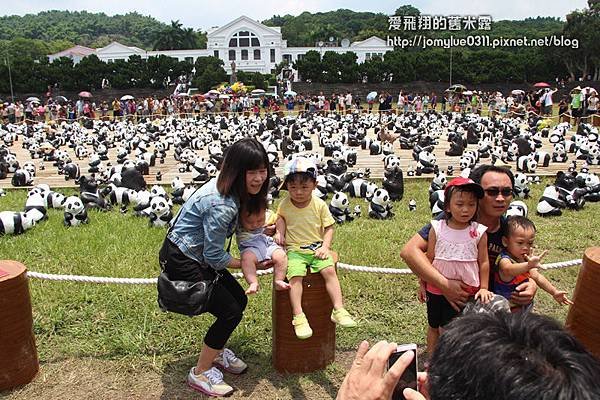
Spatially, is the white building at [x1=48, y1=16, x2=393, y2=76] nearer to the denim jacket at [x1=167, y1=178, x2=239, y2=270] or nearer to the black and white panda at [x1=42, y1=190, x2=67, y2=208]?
the black and white panda at [x1=42, y1=190, x2=67, y2=208]

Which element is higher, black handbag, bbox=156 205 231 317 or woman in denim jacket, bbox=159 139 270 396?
woman in denim jacket, bbox=159 139 270 396

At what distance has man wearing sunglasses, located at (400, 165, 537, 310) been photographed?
349 cm

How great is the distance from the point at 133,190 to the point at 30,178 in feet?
12.5

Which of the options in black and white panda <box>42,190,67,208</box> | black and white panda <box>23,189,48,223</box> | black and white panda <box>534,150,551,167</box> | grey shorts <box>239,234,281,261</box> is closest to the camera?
grey shorts <box>239,234,281,261</box>

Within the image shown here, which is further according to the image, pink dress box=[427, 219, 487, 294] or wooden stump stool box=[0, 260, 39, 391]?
wooden stump stool box=[0, 260, 39, 391]

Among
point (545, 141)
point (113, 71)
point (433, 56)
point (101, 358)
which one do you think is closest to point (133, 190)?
point (101, 358)

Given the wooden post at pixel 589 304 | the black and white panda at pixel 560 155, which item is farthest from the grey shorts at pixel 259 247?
the black and white panda at pixel 560 155

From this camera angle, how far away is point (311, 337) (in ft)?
13.6

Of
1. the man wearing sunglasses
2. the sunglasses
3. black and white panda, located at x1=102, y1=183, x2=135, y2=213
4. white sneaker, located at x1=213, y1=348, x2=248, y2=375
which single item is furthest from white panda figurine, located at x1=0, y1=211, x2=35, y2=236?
the sunglasses

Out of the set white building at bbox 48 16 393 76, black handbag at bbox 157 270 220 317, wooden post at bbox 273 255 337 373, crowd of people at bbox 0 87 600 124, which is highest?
white building at bbox 48 16 393 76

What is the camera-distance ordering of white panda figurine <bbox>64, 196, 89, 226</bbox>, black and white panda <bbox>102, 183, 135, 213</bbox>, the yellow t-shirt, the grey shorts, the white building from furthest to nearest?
the white building → black and white panda <bbox>102, 183, 135, 213</bbox> → white panda figurine <bbox>64, 196, 89, 226</bbox> → the yellow t-shirt → the grey shorts

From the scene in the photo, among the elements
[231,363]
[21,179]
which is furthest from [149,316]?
[21,179]

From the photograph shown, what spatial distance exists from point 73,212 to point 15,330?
4.89 m

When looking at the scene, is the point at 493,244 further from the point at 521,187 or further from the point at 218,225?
the point at 521,187
